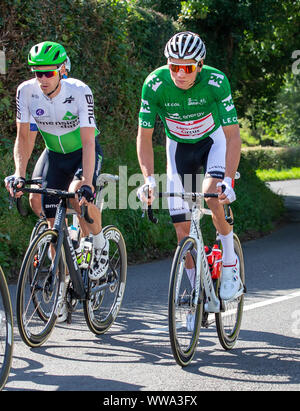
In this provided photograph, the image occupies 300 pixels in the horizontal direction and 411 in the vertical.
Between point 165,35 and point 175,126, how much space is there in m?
8.89

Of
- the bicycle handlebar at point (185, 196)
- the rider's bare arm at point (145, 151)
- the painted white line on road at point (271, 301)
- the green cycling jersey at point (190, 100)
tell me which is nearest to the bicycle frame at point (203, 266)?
the bicycle handlebar at point (185, 196)

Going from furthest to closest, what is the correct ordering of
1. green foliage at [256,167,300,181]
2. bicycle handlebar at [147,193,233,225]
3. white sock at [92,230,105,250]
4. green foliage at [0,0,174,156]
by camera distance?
green foliage at [256,167,300,181]
green foliage at [0,0,174,156]
white sock at [92,230,105,250]
bicycle handlebar at [147,193,233,225]

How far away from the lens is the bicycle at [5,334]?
454 centimetres

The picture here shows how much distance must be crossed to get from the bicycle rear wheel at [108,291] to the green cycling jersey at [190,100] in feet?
3.88

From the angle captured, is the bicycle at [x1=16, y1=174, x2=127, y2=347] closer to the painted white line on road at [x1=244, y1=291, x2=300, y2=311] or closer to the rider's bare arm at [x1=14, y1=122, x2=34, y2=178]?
the rider's bare arm at [x1=14, y1=122, x2=34, y2=178]

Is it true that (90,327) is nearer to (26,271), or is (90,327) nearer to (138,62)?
(26,271)

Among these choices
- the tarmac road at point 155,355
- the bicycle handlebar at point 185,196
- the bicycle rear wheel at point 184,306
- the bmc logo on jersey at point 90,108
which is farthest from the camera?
the bmc logo on jersey at point 90,108

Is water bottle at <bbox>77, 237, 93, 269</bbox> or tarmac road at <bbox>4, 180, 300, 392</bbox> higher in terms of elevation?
water bottle at <bbox>77, 237, 93, 269</bbox>

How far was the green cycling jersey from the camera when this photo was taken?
5871 mm

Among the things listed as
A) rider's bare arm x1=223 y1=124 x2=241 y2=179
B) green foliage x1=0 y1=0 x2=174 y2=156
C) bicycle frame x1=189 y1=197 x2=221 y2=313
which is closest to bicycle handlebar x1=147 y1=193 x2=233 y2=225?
bicycle frame x1=189 y1=197 x2=221 y2=313

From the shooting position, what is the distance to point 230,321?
20.1 ft

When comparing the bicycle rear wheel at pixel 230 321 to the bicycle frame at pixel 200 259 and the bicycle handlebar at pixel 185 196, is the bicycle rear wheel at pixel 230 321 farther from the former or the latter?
the bicycle handlebar at pixel 185 196

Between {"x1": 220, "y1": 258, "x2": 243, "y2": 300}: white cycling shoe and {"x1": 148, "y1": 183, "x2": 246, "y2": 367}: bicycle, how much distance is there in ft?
0.15

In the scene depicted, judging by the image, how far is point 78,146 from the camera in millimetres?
6375
